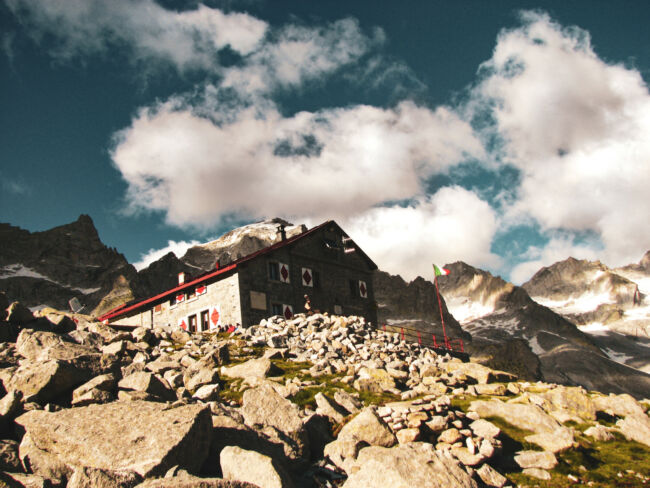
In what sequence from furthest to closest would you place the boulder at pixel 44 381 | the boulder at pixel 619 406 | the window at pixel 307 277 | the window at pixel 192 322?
the window at pixel 307 277 < the window at pixel 192 322 < the boulder at pixel 619 406 < the boulder at pixel 44 381

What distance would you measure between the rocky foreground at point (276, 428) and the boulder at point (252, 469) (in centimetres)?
2

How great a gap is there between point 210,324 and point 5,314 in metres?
15.3

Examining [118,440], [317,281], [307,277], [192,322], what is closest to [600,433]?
[118,440]

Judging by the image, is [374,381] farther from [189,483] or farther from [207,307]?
[207,307]

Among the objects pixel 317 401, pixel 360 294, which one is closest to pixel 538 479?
pixel 317 401

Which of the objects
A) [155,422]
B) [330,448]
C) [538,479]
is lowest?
[538,479]

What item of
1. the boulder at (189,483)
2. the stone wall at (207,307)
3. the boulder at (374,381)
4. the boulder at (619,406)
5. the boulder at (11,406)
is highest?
the stone wall at (207,307)

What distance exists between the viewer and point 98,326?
22797 millimetres

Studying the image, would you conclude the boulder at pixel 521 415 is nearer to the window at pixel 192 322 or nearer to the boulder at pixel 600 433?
the boulder at pixel 600 433

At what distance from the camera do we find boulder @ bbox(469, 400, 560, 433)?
13130 mm

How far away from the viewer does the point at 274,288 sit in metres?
36.1

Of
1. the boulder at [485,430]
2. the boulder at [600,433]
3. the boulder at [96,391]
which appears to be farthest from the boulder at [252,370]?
the boulder at [600,433]

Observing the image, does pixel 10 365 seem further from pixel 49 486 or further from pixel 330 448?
pixel 330 448

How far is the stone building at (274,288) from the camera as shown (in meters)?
33.8
